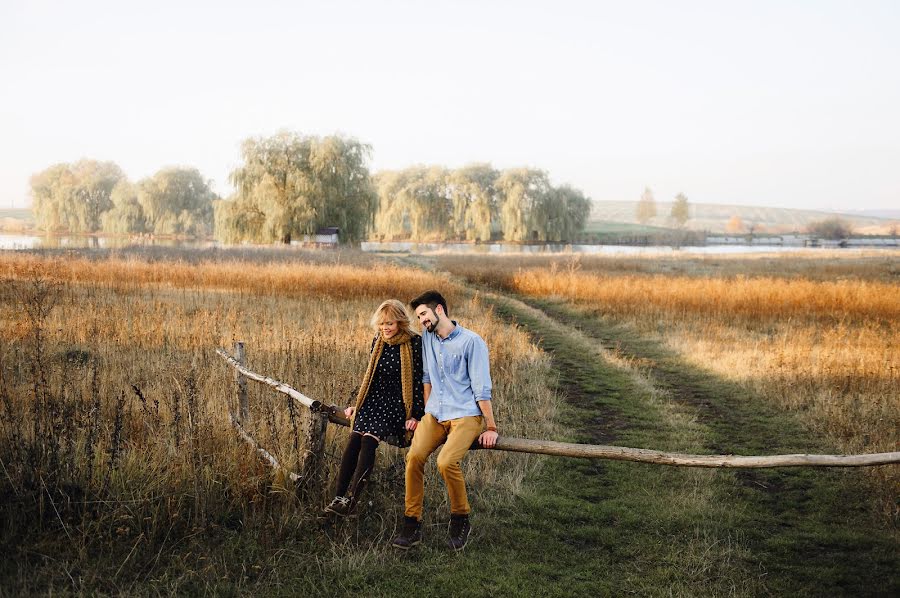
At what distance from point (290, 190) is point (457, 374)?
3971 cm

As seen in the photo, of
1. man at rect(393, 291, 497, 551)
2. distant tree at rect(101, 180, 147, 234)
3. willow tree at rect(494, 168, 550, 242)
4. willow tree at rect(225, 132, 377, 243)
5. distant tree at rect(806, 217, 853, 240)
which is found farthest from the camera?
distant tree at rect(806, 217, 853, 240)

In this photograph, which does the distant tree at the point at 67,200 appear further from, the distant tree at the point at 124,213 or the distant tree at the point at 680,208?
the distant tree at the point at 680,208

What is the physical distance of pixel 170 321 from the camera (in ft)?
37.7

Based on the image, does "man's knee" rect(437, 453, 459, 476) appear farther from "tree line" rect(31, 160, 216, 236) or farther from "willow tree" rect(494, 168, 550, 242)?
"tree line" rect(31, 160, 216, 236)

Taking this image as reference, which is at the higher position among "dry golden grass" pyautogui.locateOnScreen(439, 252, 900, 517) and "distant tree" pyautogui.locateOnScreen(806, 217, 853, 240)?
"distant tree" pyautogui.locateOnScreen(806, 217, 853, 240)

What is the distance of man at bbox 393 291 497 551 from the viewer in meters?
4.36

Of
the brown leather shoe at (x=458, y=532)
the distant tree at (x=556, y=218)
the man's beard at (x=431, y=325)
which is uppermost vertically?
the distant tree at (x=556, y=218)

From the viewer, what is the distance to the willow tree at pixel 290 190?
41344 mm

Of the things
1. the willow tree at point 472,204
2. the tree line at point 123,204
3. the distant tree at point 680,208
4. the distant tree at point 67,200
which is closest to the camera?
the tree line at point 123,204

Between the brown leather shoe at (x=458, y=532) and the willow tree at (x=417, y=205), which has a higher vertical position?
the willow tree at (x=417, y=205)

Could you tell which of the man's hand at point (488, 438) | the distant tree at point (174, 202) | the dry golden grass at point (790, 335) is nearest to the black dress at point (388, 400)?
the man's hand at point (488, 438)

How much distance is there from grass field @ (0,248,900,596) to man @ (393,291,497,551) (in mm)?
359

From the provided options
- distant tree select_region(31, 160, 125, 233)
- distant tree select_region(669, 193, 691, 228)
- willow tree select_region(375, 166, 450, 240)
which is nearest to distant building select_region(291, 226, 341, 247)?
willow tree select_region(375, 166, 450, 240)

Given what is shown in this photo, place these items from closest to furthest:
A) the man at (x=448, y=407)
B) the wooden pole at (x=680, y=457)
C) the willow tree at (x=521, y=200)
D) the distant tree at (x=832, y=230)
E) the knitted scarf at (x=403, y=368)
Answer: the wooden pole at (x=680, y=457)
the man at (x=448, y=407)
the knitted scarf at (x=403, y=368)
the willow tree at (x=521, y=200)
the distant tree at (x=832, y=230)
